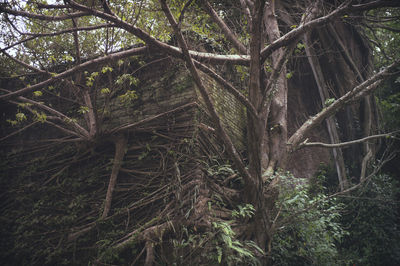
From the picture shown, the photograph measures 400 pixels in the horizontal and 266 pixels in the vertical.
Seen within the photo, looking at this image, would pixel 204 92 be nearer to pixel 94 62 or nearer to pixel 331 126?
pixel 94 62

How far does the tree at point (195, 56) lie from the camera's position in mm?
3574

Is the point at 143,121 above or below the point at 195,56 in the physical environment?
below

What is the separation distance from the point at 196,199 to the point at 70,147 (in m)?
2.65

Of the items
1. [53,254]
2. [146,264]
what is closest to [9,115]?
[53,254]

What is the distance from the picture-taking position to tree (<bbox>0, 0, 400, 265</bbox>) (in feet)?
11.7

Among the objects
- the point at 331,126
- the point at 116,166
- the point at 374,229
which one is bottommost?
the point at 374,229

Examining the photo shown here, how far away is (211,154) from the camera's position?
445 centimetres

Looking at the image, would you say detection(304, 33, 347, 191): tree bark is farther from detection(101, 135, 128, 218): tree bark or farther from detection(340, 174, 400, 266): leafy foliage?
Answer: detection(101, 135, 128, 218): tree bark

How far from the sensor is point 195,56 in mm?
4219

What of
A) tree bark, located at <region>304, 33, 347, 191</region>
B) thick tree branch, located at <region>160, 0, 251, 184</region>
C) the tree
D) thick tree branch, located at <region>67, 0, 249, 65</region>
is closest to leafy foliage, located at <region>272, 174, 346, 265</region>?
the tree

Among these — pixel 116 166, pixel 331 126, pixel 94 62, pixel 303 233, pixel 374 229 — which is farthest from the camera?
pixel 331 126

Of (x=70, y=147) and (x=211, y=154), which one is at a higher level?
(x=70, y=147)

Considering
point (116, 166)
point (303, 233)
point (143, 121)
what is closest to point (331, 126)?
point (303, 233)

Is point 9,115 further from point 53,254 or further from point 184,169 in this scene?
point 184,169
